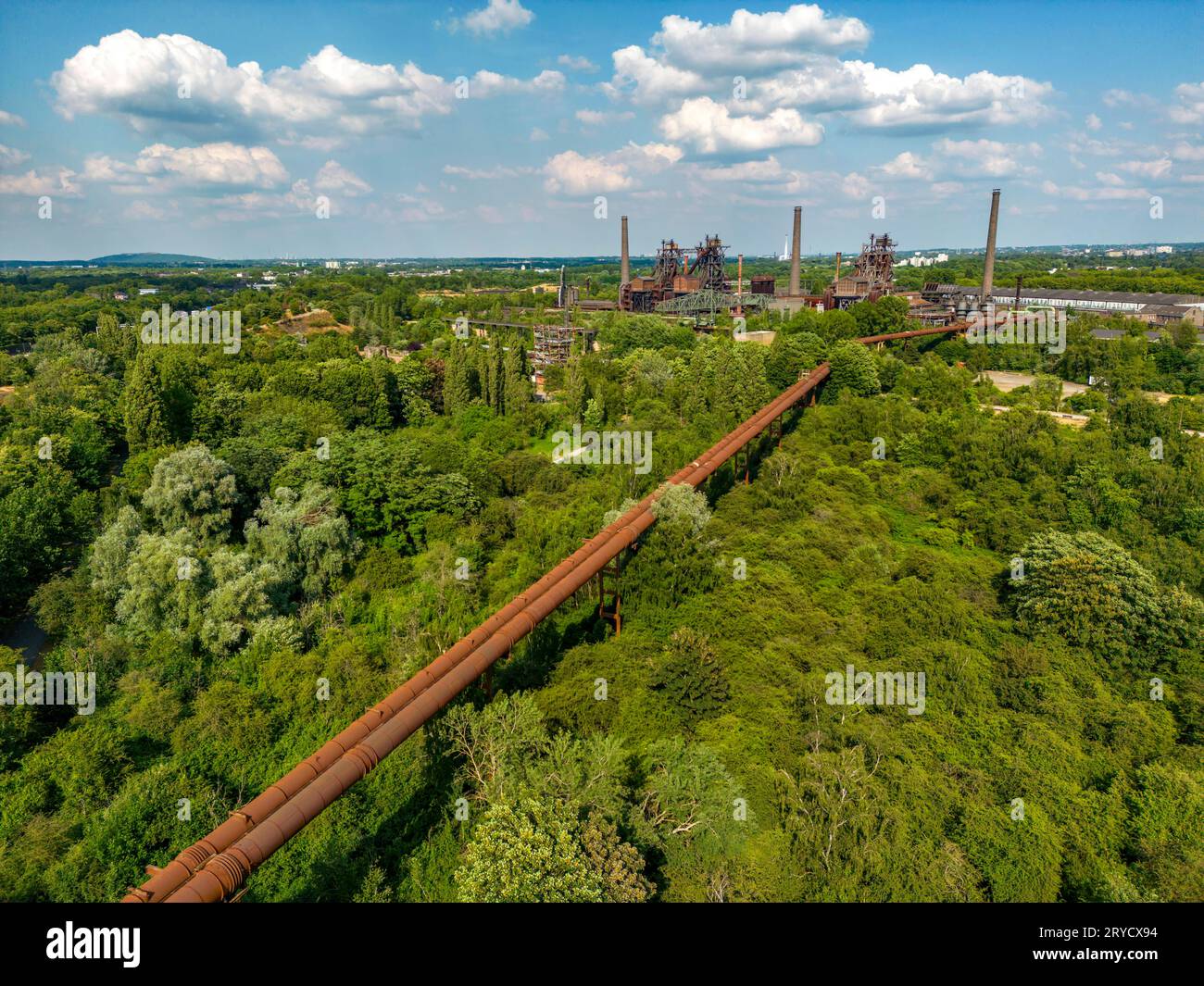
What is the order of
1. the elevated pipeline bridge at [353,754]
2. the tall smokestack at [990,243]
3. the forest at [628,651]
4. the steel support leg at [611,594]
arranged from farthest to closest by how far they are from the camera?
1. the tall smokestack at [990,243]
2. the steel support leg at [611,594]
3. the forest at [628,651]
4. the elevated pipeline bridge at [353,754]

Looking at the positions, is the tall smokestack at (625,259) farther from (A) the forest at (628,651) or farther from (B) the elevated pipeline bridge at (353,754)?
(B) the elevated pipeline bridge at (353,754)

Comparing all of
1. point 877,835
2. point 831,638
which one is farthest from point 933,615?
point 877,835

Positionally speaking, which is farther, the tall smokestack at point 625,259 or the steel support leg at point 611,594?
the tall smokestack at point 625,259

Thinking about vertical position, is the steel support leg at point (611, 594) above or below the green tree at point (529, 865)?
above

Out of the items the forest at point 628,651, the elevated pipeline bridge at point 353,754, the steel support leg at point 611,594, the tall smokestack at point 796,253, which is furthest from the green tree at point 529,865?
the tall smokestack at point 796,253

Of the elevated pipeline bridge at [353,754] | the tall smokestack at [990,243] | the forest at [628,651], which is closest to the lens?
the elevated pipeline bridge at [353,754]

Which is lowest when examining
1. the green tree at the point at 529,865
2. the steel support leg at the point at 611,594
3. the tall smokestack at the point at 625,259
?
the green tree at the point at 529,865

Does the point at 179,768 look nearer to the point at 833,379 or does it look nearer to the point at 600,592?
the point at 600,592
